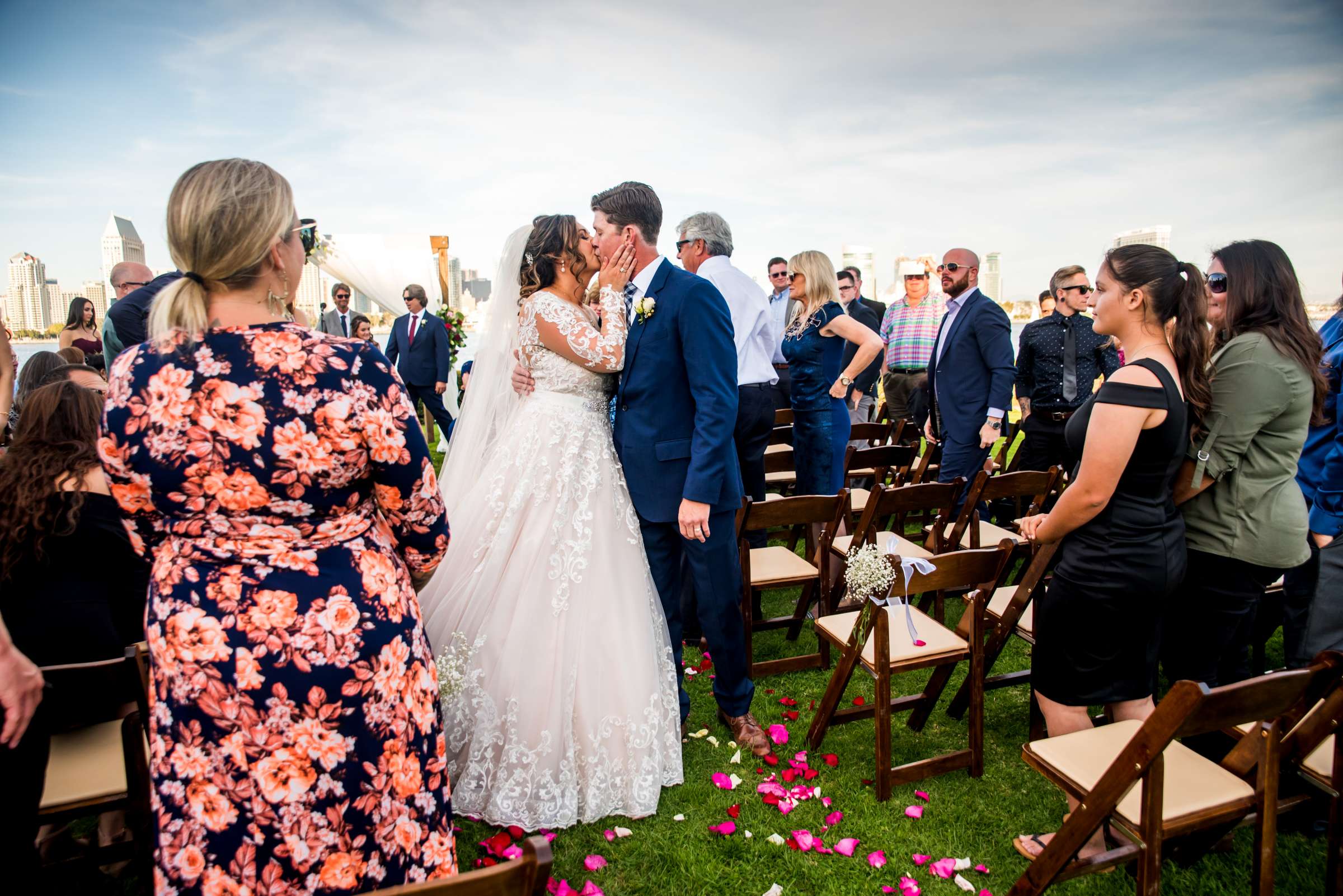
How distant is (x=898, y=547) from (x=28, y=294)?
11.5 metres

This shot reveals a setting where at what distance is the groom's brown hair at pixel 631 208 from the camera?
3.00 m

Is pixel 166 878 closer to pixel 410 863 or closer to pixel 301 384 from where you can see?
pixel 410 863

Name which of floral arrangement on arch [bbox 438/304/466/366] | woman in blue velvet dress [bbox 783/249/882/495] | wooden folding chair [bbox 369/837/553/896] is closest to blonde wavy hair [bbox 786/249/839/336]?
woman in blue velvet dress [bbox 783/249/882/495]

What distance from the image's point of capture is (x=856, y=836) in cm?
275

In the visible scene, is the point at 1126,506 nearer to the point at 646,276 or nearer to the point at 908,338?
the point at 646,276

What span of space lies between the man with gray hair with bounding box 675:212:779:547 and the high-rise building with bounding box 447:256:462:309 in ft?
26.6

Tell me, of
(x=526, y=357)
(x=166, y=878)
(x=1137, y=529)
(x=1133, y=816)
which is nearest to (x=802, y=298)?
(x=526, y=357)

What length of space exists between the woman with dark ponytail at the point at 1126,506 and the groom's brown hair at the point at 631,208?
65.1 inches

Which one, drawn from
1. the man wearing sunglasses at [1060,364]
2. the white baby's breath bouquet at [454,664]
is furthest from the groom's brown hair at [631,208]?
the man wearing sunglasses at [1060,364]

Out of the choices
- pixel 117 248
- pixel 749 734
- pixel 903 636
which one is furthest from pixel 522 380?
pixel 117 248

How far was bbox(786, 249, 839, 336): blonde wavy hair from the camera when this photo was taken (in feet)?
18.4

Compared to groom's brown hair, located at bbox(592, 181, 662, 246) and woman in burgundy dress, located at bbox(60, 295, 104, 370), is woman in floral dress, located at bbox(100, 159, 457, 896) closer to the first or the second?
groom's brown hair, located at bbox(592, 181, 662, 246)

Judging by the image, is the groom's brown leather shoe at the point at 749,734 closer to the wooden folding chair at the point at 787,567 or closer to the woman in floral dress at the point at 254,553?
the wooden folding chair at the point at 787,567

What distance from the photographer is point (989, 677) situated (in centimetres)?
336
